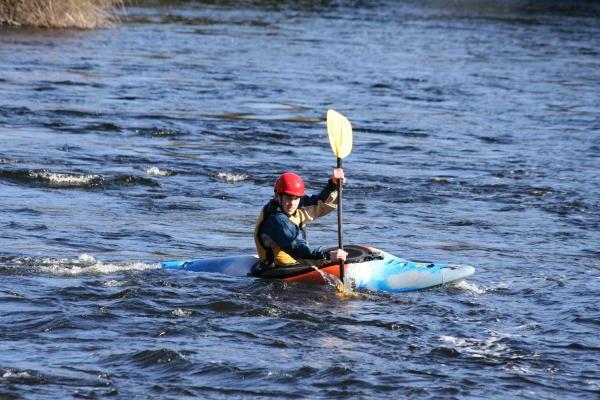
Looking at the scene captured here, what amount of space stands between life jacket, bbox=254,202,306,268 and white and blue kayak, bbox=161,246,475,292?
0.22ft

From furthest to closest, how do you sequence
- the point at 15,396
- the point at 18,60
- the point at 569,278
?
the point at 18,60 → the point at 569,278 → the point at 15,396

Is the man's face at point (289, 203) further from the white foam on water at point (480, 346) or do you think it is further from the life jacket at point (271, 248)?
the white foam on water at point (480, 346)

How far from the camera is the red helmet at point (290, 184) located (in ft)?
30.8

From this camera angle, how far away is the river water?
309 inches

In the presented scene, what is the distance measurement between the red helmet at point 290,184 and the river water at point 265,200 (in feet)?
2.59

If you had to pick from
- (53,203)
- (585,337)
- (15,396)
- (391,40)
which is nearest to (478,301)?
(585,337)

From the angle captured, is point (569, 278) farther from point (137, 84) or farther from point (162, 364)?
point (137, 84)

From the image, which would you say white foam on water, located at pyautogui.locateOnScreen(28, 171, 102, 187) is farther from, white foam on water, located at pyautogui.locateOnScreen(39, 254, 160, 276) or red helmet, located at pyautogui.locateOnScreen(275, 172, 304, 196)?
red helmet, located at pyautogui.locateOnScreen(275, 172, 304, 196)

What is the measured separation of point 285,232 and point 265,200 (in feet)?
12.9

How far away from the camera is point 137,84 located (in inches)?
847

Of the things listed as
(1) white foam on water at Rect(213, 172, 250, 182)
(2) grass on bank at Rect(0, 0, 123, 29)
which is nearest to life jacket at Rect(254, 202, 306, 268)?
(1) white foam on water at Rect(213, 172, 250, 182)

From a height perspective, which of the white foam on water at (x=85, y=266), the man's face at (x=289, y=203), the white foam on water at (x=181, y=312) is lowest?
the white foam on water at (x=181, y=312)

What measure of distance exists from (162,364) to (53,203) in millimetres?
5185

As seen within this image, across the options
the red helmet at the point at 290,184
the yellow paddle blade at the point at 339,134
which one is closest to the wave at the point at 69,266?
the red helmet at the point at 290,184
